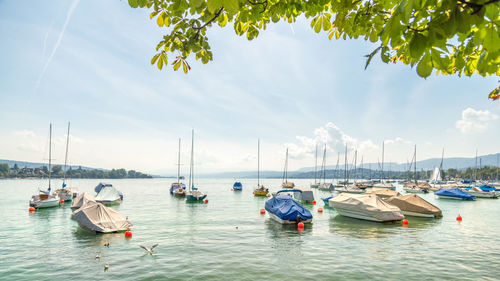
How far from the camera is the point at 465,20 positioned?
1.73m

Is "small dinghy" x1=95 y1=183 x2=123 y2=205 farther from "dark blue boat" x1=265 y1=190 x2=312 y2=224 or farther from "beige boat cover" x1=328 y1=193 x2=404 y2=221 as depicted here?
"beige boat cover" x1=328 y1=193 x2=404 y2=221

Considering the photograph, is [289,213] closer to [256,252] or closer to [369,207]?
[256,252]

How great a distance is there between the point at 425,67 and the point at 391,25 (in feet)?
1.83

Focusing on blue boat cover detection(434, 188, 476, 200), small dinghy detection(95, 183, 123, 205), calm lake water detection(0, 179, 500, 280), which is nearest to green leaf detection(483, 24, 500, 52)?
calm lake water detection(0, 179, 500, 280)

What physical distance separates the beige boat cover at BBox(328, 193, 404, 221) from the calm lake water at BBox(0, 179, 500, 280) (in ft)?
2.97

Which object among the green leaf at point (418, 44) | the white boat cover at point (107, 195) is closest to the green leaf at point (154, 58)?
the green leaf at point (418, 44)

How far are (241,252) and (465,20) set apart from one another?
16492 mm

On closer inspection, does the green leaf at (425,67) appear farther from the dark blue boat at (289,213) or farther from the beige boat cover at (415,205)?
the beige boat cover at (415,205)

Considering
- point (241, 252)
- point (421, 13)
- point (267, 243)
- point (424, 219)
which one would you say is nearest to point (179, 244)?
point (241, 252)

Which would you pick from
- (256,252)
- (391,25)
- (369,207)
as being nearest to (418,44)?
(391,25)

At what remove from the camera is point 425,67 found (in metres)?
2.17

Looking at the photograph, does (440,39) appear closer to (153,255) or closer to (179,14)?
(179,14)

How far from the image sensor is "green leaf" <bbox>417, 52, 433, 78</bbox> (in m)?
2.12

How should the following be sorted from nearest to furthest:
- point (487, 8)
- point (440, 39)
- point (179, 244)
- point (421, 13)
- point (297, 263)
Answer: point (487, 8) < point (440, 39) < point (421, 13) < point (297, 263) < point (179, 244)
